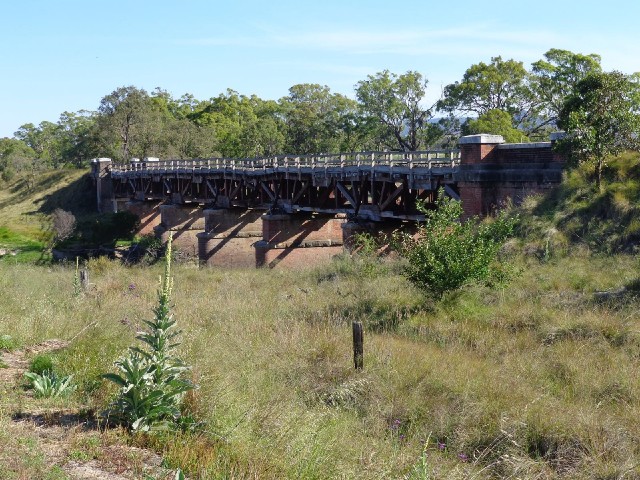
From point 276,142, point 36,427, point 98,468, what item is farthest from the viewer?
point 276,142

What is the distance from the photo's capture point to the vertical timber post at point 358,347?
9.33 meters

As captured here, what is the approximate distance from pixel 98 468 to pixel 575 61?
46.8m

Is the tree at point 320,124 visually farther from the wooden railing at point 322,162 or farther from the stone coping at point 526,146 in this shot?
the stone coping at point 526,146

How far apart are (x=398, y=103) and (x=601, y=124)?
37503 mm

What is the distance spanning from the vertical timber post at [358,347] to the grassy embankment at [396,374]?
18 centimetres

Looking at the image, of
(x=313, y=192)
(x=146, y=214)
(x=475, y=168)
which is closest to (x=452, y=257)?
(x=475, y=168)

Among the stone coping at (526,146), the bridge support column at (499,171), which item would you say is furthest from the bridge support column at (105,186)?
the stone coping at (526,146)

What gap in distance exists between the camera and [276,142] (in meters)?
66.6

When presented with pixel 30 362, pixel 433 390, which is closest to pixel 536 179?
pixel 433 390

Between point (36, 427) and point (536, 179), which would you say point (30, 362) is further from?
point (536, 179)

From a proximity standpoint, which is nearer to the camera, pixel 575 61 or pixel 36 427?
pixel 36 427

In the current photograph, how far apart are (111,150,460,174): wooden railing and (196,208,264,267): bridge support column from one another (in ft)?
9.28

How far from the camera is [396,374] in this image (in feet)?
30.2

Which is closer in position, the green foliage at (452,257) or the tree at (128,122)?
the green foliage at (452,257)
